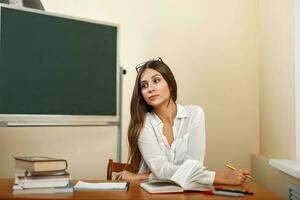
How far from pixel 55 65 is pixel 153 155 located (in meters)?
0.81

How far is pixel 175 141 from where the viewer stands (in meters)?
1.79

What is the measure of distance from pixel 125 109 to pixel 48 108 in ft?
2.53

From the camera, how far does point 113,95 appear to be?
2240mm

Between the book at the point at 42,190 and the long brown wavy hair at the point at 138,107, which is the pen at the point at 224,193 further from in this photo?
the long brown wavy hair at the point at 138,107

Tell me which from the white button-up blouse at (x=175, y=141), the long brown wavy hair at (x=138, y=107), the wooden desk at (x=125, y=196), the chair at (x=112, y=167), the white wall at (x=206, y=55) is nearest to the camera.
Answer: the wooden desk at (x=125, y=196)

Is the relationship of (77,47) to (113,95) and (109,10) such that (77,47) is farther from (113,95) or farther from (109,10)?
(109,10)

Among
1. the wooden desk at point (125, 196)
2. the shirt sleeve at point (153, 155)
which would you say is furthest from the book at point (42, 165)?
the shirt sleeve at point (153, 155)

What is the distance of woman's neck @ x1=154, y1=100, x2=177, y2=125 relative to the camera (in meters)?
1.86

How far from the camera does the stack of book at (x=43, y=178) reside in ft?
4.10

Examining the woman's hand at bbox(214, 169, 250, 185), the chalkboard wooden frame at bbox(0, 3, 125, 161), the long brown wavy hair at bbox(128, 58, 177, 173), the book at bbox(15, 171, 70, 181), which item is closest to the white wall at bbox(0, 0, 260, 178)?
the chalkboard wooden frame at bbox(0, 3, 125, 161)

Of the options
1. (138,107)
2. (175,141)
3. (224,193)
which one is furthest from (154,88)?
(224,193)

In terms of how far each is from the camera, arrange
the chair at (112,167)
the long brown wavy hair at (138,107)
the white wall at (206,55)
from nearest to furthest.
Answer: the long brown wavy hair at (138,107), the chair at (112,167), the white wall at (206,55)

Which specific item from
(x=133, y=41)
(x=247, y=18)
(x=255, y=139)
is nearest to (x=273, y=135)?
(x=255, y=139)

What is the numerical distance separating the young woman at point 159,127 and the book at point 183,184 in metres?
0.31
